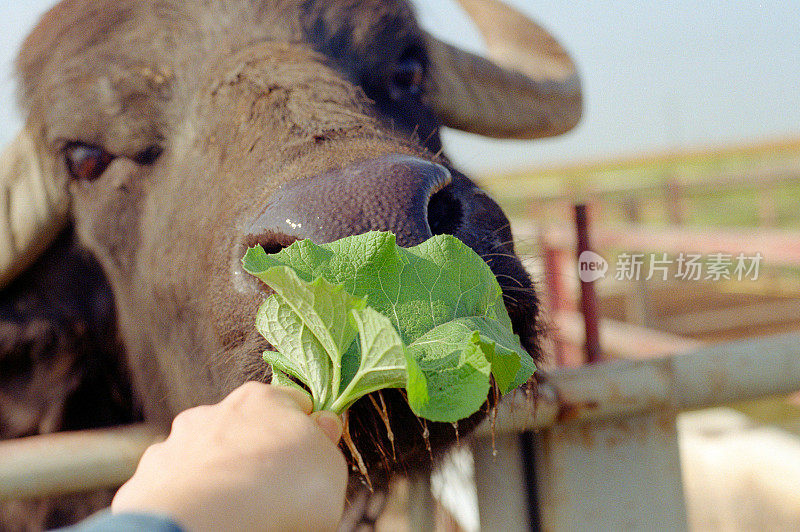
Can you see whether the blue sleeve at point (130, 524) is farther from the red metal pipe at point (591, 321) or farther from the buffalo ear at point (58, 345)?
the buffalo ear at point (58, 345)

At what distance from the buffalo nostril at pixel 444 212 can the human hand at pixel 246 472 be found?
0.56m

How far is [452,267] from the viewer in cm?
90

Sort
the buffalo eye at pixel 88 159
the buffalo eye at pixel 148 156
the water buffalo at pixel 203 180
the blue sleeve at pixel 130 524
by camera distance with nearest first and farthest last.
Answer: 1. the blue sleeve at pixel 130 524
2. the water buffalo at pixel 203 180
3. the buffalo eye at pixel 148 156
4. the buffalo eye at pixel 88 159

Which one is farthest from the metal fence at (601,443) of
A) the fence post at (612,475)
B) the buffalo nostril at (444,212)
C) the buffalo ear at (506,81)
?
the buffalo ear at (506,81)

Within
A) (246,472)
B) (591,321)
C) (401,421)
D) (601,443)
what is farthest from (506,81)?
(246,472)

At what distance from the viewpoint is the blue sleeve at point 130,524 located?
568mm

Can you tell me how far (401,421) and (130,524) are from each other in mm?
463

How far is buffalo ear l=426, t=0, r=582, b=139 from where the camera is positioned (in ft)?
9.34

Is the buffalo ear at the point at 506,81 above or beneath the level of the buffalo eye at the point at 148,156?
beneath

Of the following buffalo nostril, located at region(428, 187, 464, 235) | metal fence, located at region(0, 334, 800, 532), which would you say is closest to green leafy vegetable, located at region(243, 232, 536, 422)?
buffalo nostril, located at region(428, 187, 464, 235)

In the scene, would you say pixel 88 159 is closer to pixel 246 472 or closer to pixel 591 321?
pixel 591 321

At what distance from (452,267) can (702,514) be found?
133 inches

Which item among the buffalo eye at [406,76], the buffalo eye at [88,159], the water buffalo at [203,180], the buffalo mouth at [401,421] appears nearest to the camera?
the buffalo mouth at [401,421]

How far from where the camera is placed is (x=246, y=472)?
62 cm
